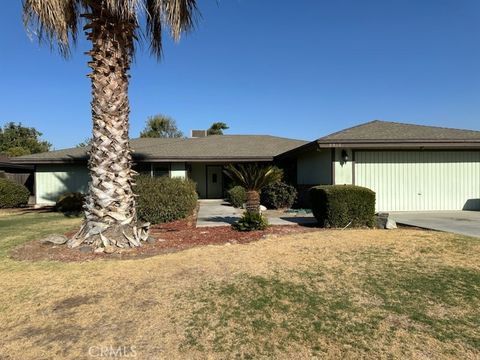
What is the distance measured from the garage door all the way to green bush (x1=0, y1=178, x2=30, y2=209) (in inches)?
670

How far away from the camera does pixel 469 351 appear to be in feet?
11.1

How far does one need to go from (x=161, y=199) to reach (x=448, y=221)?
874 centimetres

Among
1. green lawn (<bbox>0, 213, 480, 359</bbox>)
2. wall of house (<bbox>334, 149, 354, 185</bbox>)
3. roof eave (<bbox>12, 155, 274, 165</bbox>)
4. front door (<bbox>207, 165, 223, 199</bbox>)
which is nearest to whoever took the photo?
green lawn (<bbox>0, 213, 480, 359</bbox>)

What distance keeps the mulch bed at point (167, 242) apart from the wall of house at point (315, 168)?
3.91m

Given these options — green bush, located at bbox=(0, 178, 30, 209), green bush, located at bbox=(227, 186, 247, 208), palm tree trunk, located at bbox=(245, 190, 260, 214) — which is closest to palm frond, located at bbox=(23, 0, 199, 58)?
palm tree trunk, located at bbox=(245, 190, 260, 214)

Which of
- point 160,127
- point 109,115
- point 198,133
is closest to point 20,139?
point 160,127

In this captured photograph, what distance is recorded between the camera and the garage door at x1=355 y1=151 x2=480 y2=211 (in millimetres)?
13750

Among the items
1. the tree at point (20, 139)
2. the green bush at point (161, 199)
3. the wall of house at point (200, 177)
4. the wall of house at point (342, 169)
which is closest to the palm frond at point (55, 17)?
the green bush at point (161, 199)

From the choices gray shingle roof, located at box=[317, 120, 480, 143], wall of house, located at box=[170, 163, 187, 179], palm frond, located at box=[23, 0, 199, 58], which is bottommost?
wall of house, located at box=[170, 163, 187, 179]

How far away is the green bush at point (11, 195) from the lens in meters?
19.0

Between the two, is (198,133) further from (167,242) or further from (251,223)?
(167,242)

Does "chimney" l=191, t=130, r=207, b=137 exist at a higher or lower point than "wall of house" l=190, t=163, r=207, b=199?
higher

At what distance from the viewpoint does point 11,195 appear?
1928 centimetres

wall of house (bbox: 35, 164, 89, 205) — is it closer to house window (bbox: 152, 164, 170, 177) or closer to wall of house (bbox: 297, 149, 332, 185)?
house window (bbox: 152, 164, 170, 177)
